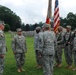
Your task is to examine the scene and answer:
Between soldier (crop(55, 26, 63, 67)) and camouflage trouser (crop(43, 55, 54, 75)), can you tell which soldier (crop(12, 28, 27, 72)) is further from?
camouflage trouser (crop(43, 55, 54, 75))

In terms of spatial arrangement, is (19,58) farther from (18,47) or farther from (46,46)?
(46,46)

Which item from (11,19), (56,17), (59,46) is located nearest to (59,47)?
(59,46)

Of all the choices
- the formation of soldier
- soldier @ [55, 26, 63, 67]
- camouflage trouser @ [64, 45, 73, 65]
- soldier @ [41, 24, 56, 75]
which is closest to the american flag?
soldier @ [55, 26, 63, 67]

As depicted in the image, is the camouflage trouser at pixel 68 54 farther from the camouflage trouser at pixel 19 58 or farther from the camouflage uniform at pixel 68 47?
the camouflage trouser at pixel 19 58

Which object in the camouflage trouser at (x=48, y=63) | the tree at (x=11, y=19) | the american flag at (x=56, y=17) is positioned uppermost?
the tree at (x=11, y=19)

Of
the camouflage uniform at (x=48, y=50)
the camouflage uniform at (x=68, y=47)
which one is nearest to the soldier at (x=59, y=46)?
the camouflage uniform at (x=68, y=47)

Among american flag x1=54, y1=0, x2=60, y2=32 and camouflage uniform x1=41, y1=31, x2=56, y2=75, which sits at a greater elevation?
american flag x1=54, y1=0, x2=60, y2=32

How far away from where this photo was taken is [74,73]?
1401cm

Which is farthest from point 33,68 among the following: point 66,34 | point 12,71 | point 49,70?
point 49,70

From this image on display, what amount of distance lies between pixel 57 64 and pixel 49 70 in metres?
3.73

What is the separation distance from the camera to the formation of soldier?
11.9m

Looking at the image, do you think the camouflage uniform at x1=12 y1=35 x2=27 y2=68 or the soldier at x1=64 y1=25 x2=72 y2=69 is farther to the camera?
the soldier at x1=64 y1=25 x2=72 y2=69

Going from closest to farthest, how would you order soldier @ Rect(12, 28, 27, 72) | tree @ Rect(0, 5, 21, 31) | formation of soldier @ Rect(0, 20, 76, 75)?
formation of soldier @ Rect(0, 20, 76, 75), soldier @ Rect(12, 28, 27, 72), tree @ Rect(0, 5, 21, 31)

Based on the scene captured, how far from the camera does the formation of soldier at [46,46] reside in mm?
11875
